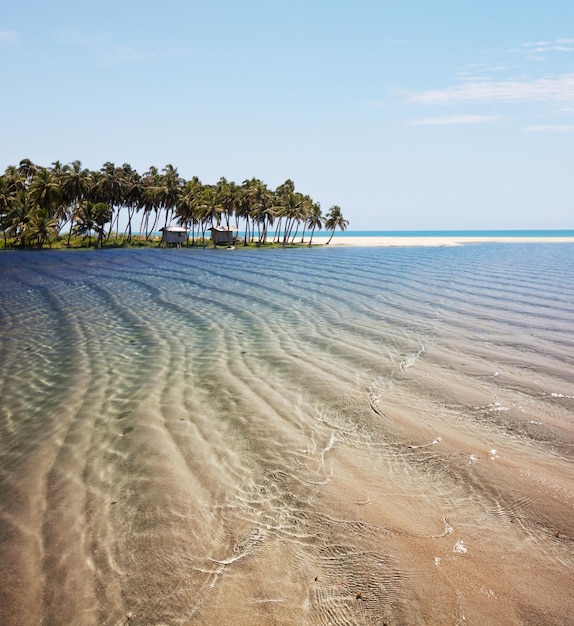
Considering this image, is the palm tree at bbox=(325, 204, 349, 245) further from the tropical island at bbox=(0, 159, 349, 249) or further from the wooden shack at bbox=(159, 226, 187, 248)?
the wooden shack at bbox=(159, 226, 187, 248)

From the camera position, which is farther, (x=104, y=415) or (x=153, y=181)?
(x=153, y=181)

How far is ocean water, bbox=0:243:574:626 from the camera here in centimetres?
353

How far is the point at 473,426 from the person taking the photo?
6.86 meters

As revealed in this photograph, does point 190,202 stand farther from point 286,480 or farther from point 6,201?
point 286,480

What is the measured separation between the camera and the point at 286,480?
5273mm

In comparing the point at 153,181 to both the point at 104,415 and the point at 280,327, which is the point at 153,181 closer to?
the point at 280,327

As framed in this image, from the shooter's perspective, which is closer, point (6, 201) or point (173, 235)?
point (6, 201)

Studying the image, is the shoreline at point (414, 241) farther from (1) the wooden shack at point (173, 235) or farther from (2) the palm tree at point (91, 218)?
(2) the palm tree at point (91, 218)

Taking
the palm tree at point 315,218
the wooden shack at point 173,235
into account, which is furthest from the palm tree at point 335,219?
the wooden shack at point 173,235

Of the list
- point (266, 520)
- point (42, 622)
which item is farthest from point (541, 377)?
point (42, 622)

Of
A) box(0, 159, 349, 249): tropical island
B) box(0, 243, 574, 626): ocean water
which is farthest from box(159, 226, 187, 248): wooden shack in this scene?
box(0, 243, 574, 626): ocean water

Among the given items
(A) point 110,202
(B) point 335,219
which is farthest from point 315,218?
(A) point 110,202

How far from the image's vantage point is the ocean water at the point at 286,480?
3.53 metres

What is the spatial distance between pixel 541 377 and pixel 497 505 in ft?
18.6
